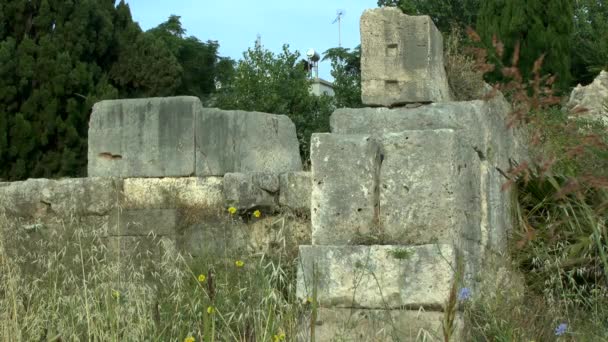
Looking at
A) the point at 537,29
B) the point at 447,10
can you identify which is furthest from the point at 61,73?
the point at 447,10

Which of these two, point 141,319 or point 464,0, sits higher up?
point 464,0

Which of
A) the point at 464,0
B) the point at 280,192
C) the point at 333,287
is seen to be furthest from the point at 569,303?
the point at 464,0

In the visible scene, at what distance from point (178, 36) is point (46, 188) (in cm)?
1926

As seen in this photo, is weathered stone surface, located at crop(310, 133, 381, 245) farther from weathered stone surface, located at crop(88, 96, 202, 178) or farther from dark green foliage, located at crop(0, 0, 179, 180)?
dark green foliage, located at crop(0, 0, 179, 180)

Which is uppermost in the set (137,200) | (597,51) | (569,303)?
(597,51)

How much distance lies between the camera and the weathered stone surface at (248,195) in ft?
20.4

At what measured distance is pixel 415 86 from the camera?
216 inches

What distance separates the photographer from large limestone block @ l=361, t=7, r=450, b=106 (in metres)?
5.50

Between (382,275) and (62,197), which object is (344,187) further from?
(62,197)

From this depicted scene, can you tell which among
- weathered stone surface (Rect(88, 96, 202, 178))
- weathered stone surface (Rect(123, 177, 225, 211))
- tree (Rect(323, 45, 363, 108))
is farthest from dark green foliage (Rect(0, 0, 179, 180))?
weathered stone surface (Rect(123, 177, 225, 211))

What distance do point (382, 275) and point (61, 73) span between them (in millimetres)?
11622

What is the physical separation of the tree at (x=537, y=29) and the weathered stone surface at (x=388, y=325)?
14.8m

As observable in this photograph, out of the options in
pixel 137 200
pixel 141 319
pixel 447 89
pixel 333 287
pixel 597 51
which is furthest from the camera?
pixel 597 51

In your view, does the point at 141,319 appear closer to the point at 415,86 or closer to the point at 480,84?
the point at 415,86
